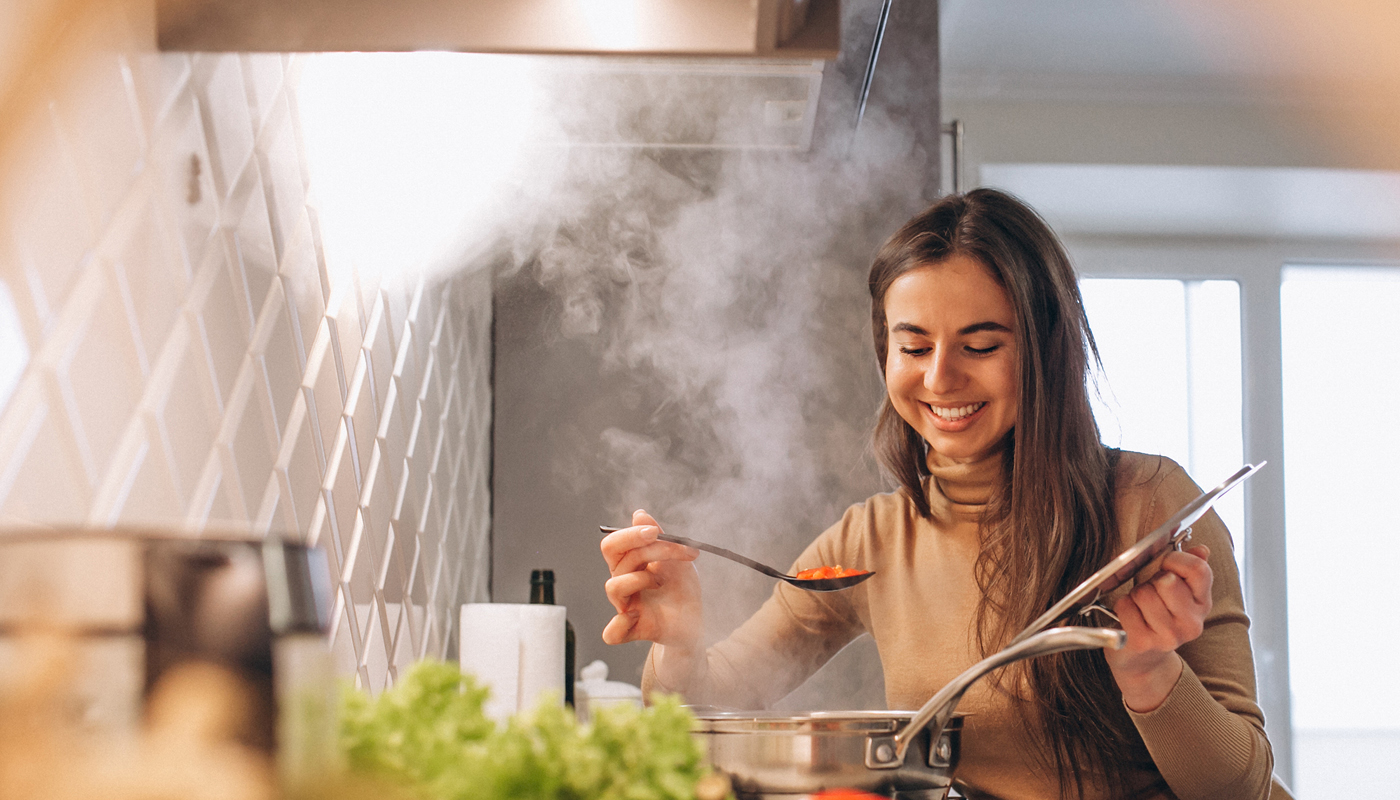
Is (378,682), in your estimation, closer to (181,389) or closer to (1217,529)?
(181,389)

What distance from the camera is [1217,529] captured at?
Answer: 1292 millimetres

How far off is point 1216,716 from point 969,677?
0.45 m

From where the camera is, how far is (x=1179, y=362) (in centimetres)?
370

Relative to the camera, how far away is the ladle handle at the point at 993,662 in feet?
2.32

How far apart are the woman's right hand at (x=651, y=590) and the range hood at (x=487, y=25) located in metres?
0.62

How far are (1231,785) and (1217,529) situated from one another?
32 cm

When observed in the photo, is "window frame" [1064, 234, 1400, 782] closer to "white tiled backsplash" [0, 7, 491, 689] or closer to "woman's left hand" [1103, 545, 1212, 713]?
"woman's left hand" [1103, 545, 1212, 713]

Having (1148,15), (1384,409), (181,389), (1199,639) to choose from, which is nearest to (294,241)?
(181,389)

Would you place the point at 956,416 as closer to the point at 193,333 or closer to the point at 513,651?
the point at 513,651

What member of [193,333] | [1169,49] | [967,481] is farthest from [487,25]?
[1169,49]

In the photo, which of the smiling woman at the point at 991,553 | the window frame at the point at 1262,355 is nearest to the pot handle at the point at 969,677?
the smiling woman at the point at 991,553

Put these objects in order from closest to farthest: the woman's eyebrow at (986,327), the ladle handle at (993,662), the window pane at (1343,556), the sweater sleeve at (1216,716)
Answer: the ladle handle at (993,662)
the sweater sleeve at (1216,716)
the woman's eyebrow at (986,327)
the window pane at (1343,556)

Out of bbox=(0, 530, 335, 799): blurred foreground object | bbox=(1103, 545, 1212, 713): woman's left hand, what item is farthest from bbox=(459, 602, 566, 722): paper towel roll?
bbox=(0, 530, 335, 799): blurred foreground object

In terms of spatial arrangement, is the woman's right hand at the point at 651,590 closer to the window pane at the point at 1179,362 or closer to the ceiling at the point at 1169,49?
the ceiling at the point at 1169,49
